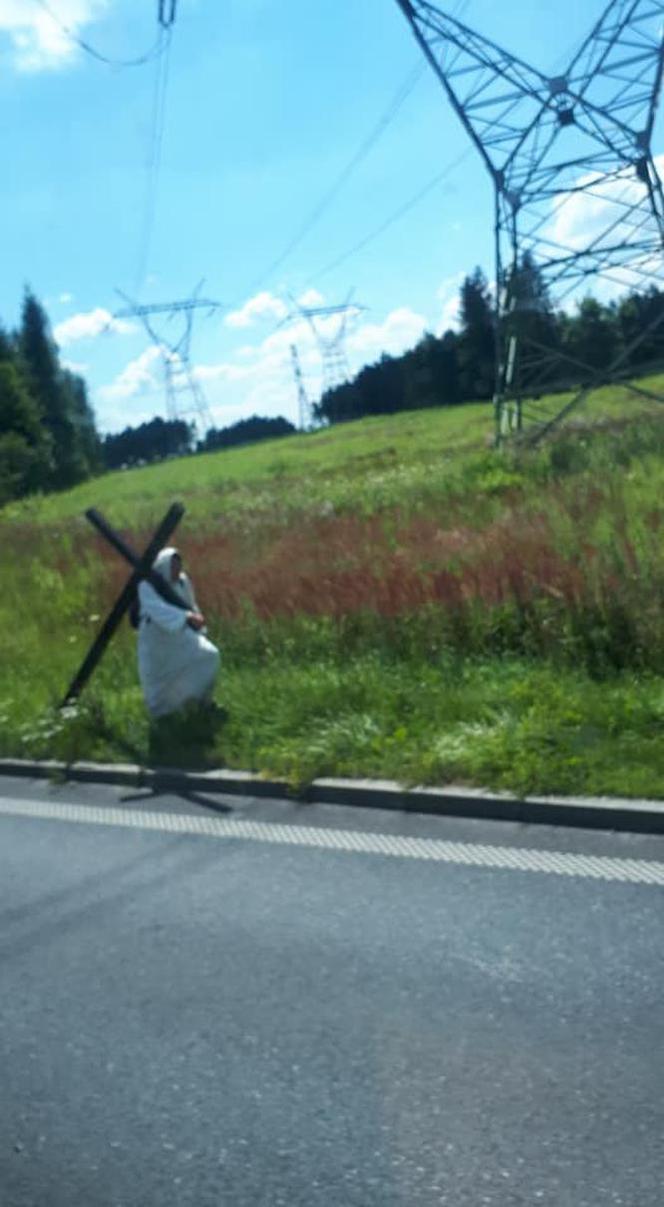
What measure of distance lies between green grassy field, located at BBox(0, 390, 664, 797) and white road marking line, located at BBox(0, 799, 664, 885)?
67 cm

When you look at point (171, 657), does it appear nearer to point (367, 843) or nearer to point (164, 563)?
point (164, 563)

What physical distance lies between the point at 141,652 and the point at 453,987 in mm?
5934

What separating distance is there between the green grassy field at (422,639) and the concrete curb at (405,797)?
0.15 metres

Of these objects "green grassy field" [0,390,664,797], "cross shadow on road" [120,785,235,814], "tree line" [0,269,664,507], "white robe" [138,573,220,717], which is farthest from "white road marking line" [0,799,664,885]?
"tree line" [0,269,664,507]

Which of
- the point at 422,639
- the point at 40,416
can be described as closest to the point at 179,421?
the point at 40,416

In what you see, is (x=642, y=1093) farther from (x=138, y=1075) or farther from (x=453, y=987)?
(x=138, y=1075)

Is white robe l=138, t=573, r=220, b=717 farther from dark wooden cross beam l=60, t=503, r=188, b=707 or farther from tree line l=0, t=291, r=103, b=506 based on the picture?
tree line l=0, t=291, r=103, b=506

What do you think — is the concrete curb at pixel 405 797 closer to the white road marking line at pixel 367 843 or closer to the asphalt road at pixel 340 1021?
the asphalt road at pixel 340 1021

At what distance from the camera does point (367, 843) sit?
282 inches

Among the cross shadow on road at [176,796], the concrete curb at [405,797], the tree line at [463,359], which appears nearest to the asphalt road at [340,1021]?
the concrete curb at [405,797]

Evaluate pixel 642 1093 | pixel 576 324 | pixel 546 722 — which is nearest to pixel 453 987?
pixel 642 1093

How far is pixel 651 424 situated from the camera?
2167 cm

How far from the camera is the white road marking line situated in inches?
243

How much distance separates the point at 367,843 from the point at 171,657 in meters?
3.60
